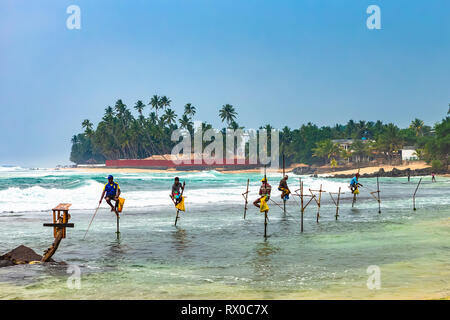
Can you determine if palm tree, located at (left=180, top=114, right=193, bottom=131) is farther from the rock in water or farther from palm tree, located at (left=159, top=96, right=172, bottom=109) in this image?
the rock in water

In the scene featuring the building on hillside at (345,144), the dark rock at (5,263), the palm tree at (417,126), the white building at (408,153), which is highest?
the palm tree at (417,126)

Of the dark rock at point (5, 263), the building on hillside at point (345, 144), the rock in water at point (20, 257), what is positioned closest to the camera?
the dark rock at point (5, 263)

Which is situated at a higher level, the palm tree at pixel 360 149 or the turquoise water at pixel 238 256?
the palm tree at pixel 360 149

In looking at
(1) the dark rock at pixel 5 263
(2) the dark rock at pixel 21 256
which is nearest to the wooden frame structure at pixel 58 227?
(2) the dark rock at pixel 21 256

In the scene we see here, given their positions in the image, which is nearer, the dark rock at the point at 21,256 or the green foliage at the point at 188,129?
the dark rock at the point at 21,256

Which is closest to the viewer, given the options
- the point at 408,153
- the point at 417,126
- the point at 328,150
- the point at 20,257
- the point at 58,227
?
the point at 20,257

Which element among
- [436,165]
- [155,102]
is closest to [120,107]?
[155,102]

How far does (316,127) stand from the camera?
15412 cm

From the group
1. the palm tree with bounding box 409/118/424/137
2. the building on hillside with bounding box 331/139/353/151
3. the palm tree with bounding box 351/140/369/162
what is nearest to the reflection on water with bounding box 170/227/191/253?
the palm tree with bounding box 351/140/369/162

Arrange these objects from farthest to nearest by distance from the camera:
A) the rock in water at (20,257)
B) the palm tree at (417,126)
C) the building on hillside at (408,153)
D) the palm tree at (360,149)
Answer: the palm tree at (417,126) → the palm tree at (360,149) → the building on hillside at (408,153) → the rock in water at (20,257)

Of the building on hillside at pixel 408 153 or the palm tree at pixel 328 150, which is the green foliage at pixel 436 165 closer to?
the building on hillside at pixel 408 153

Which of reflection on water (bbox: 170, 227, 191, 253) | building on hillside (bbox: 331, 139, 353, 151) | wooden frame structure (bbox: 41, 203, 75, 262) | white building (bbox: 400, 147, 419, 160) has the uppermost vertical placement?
building on hillside (bbox: 331, 139, 353, 151)

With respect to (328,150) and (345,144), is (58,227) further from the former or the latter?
(345,144)
